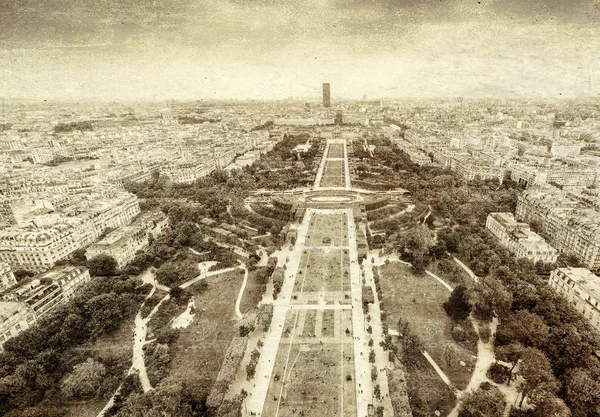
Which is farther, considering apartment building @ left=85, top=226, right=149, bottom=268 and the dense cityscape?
apartment building @ left=85, top=226, right=149, bottom=268

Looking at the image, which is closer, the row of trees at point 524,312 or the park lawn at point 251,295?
the row of trees at point 524,312

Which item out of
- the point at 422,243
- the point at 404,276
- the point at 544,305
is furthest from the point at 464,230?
the point at 544,305

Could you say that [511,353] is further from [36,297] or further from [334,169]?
[334,169]

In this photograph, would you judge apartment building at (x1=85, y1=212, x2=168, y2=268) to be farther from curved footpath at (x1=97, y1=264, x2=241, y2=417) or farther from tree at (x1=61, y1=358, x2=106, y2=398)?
tree at (x1=61, y1=358, x2=106, y2=398)

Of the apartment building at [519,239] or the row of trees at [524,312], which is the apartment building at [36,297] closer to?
the row of trees at [524,312]

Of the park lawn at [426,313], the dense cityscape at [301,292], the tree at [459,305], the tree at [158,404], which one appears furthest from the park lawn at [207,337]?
the tree at [459,305]

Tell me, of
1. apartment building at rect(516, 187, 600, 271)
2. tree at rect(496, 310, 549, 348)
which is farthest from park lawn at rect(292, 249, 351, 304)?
apartment building at rect(516, 187, 600, 271)

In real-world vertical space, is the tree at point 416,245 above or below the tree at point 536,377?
above
